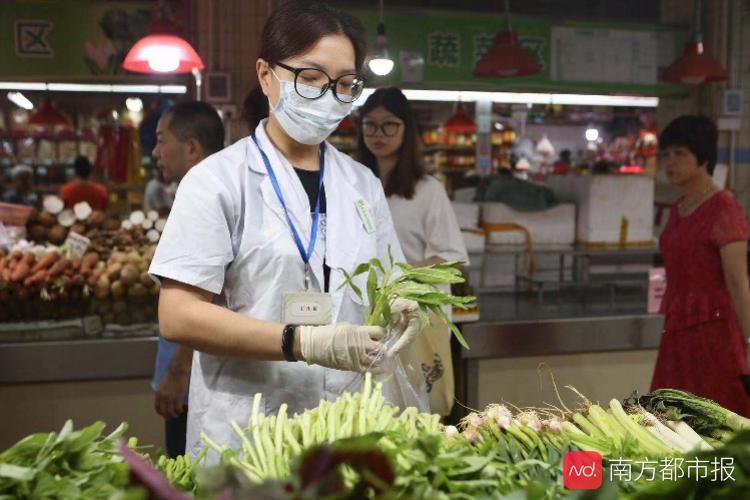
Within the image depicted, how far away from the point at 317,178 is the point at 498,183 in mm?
3333

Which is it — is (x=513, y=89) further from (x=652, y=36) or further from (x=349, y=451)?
(x=349, y=451)

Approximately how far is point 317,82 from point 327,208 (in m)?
0.34

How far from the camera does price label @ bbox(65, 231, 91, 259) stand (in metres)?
4.17

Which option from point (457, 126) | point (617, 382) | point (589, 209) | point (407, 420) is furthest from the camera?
point (457, 126)

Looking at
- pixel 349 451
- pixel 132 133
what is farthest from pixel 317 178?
pixel 132 133

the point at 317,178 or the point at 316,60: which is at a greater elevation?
the point at 316,60

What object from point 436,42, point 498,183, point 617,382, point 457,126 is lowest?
point 617,382

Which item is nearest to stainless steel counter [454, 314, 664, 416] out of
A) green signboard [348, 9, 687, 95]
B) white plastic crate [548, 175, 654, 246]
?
white plastic crate [548, 175, 654, 246]

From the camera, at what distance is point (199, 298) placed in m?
2.06

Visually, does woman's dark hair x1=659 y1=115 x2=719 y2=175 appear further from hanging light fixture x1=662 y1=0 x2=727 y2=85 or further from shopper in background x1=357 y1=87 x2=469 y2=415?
hanging light fixture x1=662 y1=0 x2=727 y2=85

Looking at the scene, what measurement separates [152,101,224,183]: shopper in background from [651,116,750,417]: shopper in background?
2.05 metres

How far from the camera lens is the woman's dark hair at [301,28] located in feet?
7.02

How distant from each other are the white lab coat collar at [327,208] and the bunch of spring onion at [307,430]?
0.52 metres

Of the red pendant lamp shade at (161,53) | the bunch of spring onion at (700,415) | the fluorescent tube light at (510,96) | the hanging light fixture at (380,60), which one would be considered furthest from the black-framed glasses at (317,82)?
the fluorescent tube light at (510,96)
